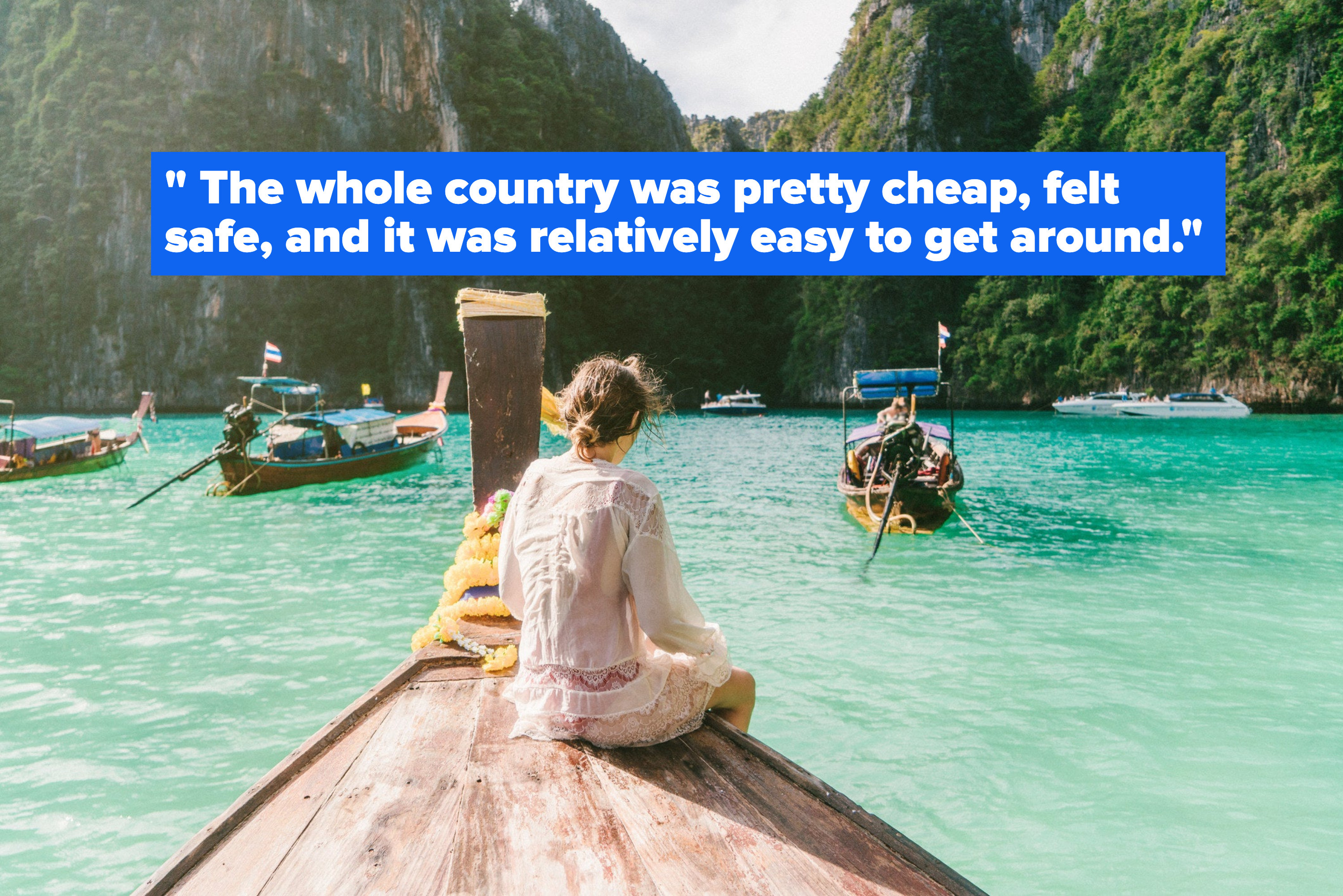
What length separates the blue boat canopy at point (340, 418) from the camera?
1814 centimetres

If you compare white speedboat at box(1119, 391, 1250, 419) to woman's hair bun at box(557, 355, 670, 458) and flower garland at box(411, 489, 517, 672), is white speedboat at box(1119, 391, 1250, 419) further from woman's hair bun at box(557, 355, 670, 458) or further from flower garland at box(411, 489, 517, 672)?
woman's hair bun at box(557, 355, 670, 458)

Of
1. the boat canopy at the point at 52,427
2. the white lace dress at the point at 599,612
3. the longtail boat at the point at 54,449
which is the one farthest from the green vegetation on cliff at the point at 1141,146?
the boat canopy at the point at 52,427

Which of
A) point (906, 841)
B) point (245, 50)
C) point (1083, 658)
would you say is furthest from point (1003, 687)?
point (245, 50)

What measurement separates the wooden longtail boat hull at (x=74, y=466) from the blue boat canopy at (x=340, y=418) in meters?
4.72

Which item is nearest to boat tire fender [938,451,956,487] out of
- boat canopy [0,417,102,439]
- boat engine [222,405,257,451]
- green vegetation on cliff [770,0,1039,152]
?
boat engine [222,405,257,451]

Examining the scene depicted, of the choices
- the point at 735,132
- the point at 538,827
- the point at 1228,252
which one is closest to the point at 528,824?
the point at 538,827

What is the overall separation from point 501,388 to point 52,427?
1897 centimetres

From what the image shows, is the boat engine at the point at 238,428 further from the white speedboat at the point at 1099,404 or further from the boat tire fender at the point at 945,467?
the white speedboat at the point at 1099,404

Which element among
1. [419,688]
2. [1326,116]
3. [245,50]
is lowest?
[419,688]

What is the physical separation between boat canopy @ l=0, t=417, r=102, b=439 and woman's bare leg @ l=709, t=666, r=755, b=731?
1942cm

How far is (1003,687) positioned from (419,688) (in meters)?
4.16

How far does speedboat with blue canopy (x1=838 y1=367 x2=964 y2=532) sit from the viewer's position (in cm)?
1045

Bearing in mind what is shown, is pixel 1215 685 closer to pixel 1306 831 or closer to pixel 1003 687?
pixel 1003 687

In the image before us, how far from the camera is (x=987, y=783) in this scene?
407cm
